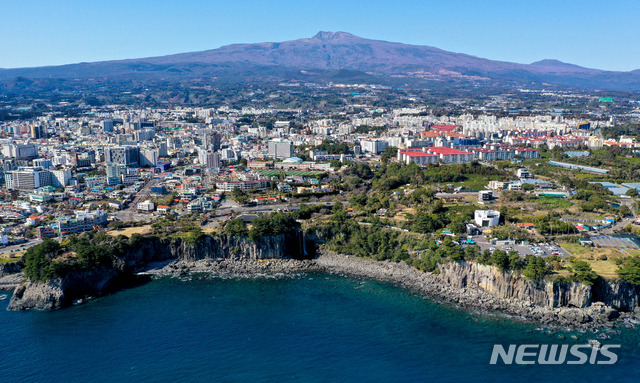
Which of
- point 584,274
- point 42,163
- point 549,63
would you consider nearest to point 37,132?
point 42,163

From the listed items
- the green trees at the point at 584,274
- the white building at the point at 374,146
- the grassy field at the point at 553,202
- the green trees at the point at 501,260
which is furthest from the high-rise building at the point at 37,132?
the green trees at the point at 584,274

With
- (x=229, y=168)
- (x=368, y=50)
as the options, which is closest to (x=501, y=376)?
(x=229, y=168)

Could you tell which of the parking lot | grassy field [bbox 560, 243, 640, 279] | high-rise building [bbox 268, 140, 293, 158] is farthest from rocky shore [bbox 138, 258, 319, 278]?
high-rise building [bbox 268, 140, 293, 158]

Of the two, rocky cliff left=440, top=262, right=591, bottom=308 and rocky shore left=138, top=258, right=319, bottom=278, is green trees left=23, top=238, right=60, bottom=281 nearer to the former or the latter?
rocky shore left=138, top=258, right=319, bottom=278

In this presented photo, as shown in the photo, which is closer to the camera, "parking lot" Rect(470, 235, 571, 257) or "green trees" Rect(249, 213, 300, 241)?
"parking lot" Rect(470, 235, 571, 257)

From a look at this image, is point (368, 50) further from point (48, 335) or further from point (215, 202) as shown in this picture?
point (48, 335)

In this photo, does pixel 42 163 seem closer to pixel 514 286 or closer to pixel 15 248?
pixel 15 248

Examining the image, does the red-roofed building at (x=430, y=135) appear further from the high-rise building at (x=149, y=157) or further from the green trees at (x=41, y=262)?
the green trees at (x=41, y=262)
